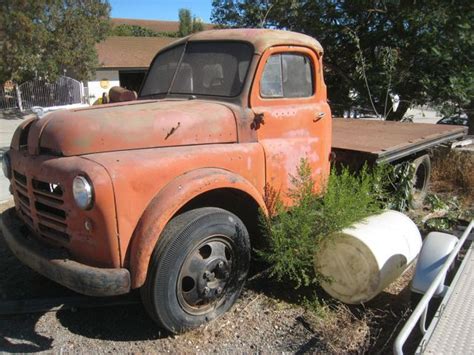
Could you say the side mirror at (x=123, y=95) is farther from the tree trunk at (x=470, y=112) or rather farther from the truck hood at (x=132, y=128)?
the tree trunk at (x=470, y=112)

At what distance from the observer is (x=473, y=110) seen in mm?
9188

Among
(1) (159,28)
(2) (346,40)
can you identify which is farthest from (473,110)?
(1) (159,28)

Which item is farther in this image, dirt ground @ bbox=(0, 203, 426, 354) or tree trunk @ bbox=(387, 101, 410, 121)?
tree trunk @ bbox=(387, 101, 410, 121)

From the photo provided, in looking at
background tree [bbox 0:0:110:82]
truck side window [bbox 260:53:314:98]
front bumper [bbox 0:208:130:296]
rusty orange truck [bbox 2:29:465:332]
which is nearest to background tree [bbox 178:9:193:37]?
background tree [bbox 0:0:110:82]

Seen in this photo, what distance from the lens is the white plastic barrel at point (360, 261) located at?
334cm

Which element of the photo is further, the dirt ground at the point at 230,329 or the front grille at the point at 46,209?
the dirt ground at the point at 230,329

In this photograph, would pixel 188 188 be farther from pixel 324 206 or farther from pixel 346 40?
pixel 346 40

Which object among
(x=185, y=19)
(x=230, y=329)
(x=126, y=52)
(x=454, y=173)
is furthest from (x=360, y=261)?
(x=185, y=19)

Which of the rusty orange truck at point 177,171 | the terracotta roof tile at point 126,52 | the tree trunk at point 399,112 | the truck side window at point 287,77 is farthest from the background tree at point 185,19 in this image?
the rusty orange truck at point 177,171

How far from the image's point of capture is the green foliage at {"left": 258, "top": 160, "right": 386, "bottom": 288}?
3457 millimetres

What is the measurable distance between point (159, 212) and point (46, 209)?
0.83 metres

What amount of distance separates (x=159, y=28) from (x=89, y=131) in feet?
214

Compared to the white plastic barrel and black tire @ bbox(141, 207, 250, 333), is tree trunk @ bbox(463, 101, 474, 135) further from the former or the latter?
black tire @ bbox(141, 207, 250, 333)

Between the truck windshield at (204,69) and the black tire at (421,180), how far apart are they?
329cm
